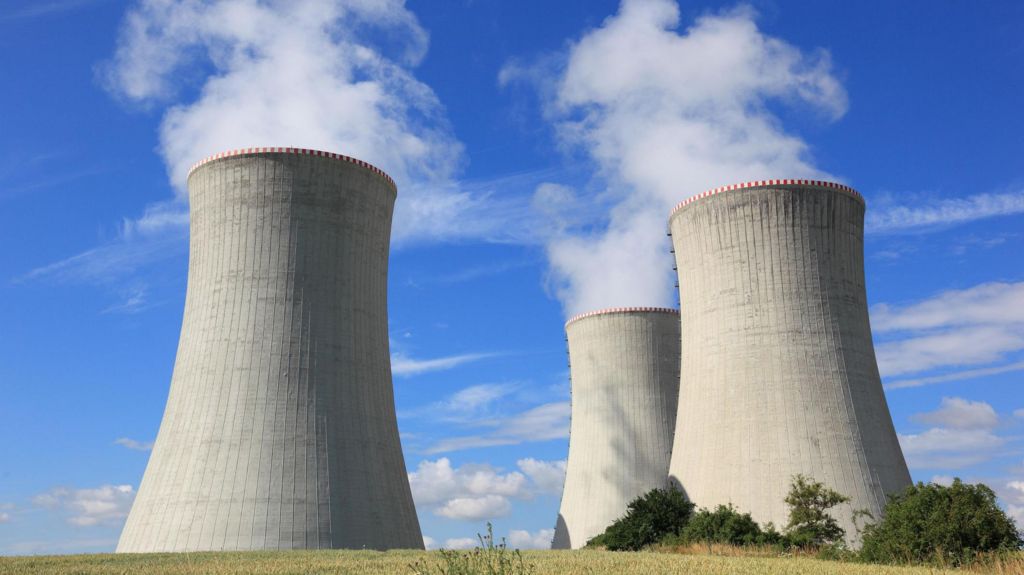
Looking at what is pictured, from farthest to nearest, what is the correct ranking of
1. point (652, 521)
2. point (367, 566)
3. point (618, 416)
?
point (618, 416), point (652, 521), point (367, 566)

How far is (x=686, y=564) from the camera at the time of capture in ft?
38.0

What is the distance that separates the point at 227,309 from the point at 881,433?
15097 millimetres

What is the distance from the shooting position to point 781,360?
21438mm

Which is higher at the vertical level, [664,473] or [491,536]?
[664,473]

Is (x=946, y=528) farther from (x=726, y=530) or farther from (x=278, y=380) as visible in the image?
(x=278, y=380)

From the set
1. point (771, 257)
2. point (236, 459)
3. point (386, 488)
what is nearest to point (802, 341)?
A: point (771, 257)

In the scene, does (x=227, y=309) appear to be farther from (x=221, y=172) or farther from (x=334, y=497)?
(x=334, y=497)

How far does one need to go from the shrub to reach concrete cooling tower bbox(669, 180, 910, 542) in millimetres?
1210

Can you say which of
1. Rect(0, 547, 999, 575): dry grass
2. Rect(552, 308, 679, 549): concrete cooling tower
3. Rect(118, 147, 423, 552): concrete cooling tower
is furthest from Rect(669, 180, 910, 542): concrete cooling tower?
→ Rect(552, 308, 679, 549): concrete cooling tower

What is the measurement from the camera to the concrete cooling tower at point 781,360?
2103cm

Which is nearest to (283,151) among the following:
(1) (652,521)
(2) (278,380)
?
(2) (278,380)

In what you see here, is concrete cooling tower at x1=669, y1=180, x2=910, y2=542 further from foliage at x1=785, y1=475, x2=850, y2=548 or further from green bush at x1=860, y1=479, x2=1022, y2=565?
green bush at x1=860, y1=479, x2=1022, y2=565

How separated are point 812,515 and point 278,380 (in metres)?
11.7

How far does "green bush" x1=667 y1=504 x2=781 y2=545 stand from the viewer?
1931 cm
